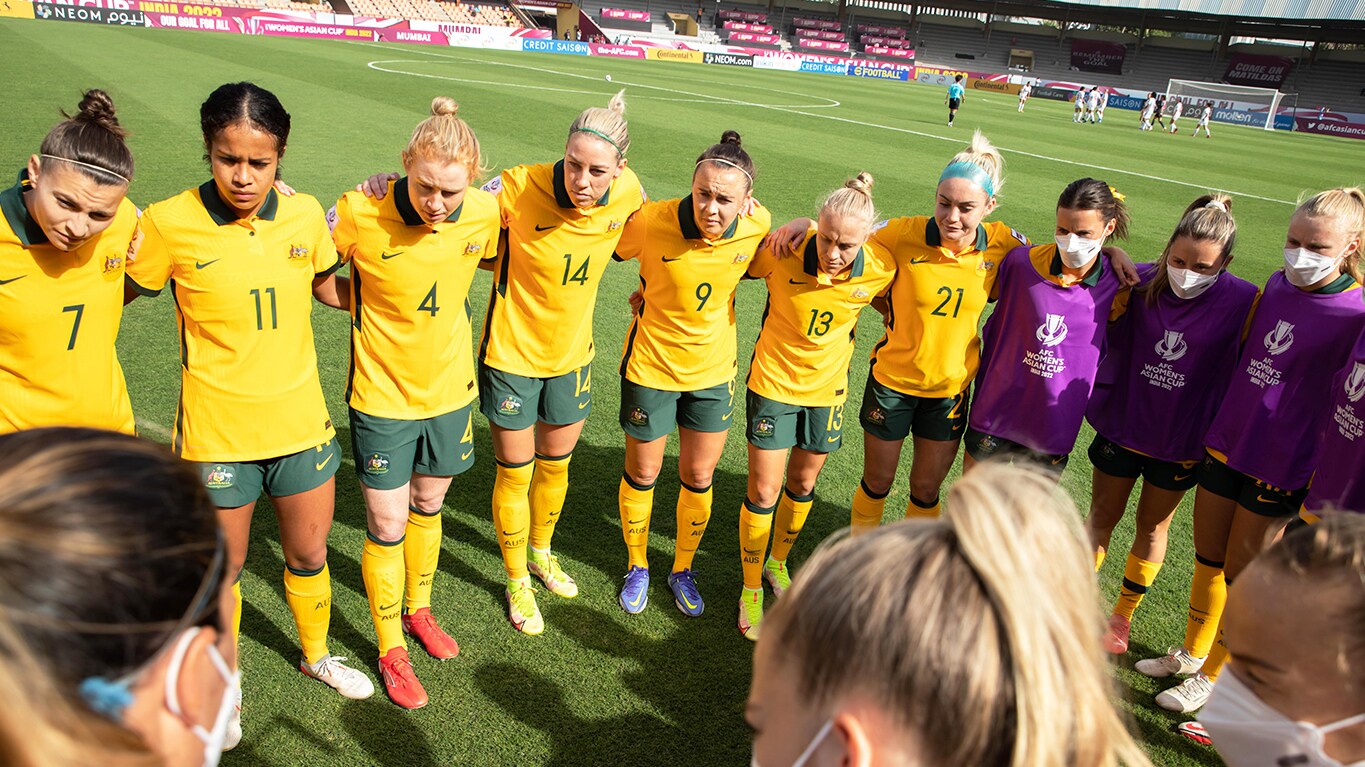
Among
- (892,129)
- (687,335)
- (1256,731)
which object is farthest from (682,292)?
(892,129)

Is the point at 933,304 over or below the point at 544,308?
over

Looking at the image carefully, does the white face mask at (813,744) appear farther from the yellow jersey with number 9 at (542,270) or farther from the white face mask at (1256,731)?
the yellow jersey with number 9 at (542,270)

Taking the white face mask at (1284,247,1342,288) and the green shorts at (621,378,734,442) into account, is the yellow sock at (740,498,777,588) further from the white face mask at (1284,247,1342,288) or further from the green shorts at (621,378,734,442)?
the white face mask at (1284,247,1342,288)

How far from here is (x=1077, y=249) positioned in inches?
142

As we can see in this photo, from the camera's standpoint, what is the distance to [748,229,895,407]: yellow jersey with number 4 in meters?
3.81

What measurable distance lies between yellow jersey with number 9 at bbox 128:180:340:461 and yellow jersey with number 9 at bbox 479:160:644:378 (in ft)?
2.90

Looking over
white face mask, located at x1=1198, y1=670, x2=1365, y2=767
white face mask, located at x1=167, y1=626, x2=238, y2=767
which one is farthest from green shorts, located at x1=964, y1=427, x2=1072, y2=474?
white face mask, located at x1=167, y1=626, x2=238, y2=767

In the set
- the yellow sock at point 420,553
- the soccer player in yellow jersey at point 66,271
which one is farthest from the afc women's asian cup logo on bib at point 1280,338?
the soccer player in yellow jersey at point 66,271

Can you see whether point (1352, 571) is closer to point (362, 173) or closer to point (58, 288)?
point (58, 288)

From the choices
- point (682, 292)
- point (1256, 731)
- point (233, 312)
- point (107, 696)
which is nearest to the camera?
point (107, 696)

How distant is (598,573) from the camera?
4.39 metres

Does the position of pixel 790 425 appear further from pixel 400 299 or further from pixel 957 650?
pixel 957 650

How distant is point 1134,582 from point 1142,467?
0.63 meters

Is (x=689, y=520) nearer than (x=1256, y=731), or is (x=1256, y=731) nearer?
(x=1256, y=731)
